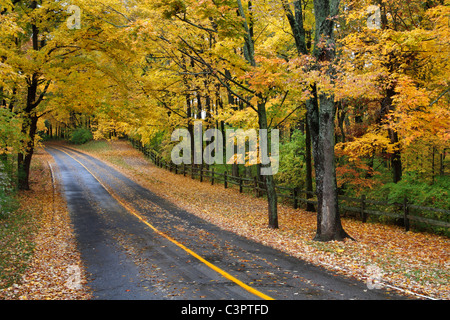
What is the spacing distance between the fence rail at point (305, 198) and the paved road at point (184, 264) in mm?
5909

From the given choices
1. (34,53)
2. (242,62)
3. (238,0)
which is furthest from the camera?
(34,53)

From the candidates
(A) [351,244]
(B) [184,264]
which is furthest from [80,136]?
(A) [351,244]

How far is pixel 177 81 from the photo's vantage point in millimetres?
21125

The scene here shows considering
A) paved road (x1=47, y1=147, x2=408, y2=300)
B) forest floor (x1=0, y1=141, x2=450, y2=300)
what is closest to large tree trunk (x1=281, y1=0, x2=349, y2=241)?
forest floor (x1=0, y1=141, x2=450, y2=300)

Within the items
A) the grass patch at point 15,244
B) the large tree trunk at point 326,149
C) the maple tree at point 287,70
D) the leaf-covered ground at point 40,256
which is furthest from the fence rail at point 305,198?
the grass patch at point 15,244

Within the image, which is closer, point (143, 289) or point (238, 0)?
point (143, 289)

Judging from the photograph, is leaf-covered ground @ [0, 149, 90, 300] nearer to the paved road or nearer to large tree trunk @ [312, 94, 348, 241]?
the paved road

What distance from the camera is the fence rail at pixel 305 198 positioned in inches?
464

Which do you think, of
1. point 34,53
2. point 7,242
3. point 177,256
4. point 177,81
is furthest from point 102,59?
point 177,256

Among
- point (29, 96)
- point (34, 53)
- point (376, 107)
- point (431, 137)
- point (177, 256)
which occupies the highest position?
point (34, 53)

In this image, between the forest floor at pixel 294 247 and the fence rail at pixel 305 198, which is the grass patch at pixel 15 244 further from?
the fence rail at pixel 305 198
